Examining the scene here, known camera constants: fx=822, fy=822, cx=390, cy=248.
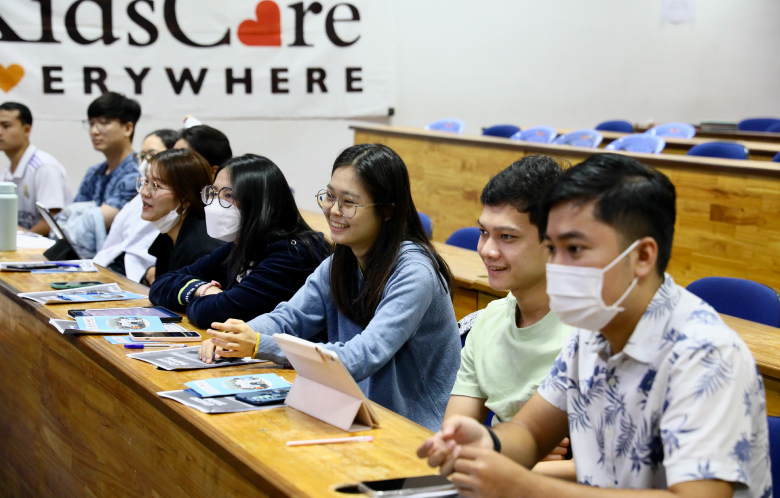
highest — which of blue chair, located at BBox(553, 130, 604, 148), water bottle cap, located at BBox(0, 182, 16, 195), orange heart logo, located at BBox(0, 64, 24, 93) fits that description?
orange heart logo, located at BBox(0, 64, 24, 93)

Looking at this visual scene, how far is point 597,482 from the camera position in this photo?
3.94ft

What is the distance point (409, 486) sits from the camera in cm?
127

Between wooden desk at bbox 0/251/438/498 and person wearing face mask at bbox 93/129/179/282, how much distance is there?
0.51 m

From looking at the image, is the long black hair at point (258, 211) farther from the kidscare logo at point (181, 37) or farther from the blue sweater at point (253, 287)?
the kidscare logo at point (181, 37)

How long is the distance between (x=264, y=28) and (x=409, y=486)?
21.4ft

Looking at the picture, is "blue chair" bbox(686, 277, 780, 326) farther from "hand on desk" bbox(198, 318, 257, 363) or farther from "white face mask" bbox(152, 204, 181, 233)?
"white face mask" bbox(152, 204, 181, 233)

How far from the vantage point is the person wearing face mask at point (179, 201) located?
284 cm

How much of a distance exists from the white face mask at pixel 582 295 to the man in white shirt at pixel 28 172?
14.2 feet

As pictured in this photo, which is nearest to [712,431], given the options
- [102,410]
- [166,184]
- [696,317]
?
[696,317]

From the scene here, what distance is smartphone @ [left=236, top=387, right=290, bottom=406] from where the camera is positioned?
168 centimetres

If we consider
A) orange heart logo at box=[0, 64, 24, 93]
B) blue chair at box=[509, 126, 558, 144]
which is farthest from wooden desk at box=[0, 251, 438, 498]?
blue chair at box=[509, 126, 558, 144]

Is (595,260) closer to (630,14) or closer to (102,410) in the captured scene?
(102,410)

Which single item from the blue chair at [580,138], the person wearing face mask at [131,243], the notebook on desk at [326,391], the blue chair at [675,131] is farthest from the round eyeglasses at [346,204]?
the blue chair at [675,131]

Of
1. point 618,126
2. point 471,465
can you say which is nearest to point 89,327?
point 471,465
